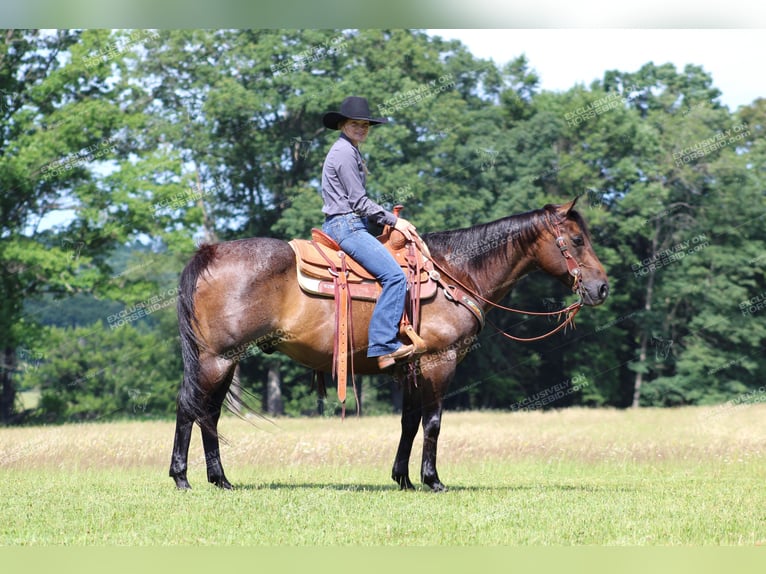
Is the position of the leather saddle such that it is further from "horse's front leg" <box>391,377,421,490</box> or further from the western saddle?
"horse's front leg" <box>391,377,421,490</box>

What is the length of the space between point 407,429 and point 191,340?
7.87 ft

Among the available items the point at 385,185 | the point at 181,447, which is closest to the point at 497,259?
the point at 181,447

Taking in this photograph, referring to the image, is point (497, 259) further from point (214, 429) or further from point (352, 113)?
point (214, 429)

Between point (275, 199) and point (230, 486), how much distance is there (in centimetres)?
2868

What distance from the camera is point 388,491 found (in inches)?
398

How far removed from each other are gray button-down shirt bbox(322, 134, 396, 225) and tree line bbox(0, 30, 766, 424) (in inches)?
812

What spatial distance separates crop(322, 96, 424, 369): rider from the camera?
32.5 feet

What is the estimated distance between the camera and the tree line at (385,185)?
3269 centimetres

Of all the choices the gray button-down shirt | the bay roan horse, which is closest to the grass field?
the bay roan horse

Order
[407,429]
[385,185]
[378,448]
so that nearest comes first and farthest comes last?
[407,429], [378,448], [385,185]

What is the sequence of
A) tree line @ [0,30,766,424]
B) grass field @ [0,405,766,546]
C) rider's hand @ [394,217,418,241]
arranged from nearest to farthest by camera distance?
grass field @ [0,405,766,546] → rider's hand @ [394,217,418,241] → tree line @ [0,30,766,424]

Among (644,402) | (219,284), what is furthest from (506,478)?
(644,402)

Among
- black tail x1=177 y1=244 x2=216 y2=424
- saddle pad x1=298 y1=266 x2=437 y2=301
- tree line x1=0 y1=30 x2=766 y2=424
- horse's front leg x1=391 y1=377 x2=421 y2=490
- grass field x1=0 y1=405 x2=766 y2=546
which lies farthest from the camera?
tree line x1=0 y1=30 x2=766 y2=424

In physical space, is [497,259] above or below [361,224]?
below
